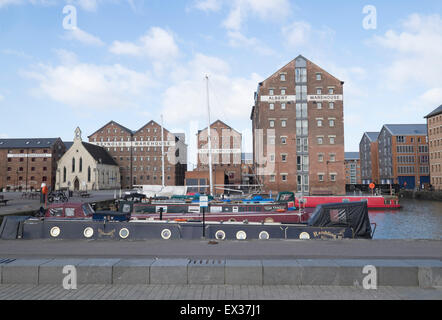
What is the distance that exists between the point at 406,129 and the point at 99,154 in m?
98.1

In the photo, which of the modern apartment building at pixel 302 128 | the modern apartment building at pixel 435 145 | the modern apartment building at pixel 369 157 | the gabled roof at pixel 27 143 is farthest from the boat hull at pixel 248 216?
the modern apartment building at pixel 369 157

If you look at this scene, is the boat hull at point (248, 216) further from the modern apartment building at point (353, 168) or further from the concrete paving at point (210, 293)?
the modern apartment building at point (353, 168)

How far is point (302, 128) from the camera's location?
6291 centimetres

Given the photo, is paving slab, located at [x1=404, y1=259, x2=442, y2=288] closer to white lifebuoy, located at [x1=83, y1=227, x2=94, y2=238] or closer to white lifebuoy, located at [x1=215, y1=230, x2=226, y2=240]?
white lifebuoy, located at [x1=215, y1=230, x2=226, y2=240]

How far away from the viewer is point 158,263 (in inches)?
335

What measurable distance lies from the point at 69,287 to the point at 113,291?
130 cm

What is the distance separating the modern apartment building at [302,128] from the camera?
61750 mm

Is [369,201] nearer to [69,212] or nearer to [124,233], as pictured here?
[124,233]

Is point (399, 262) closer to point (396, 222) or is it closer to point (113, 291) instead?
point (113, 291)

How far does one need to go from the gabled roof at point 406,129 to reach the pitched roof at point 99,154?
9068cm

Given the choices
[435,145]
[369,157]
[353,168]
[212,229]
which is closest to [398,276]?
[212,229]

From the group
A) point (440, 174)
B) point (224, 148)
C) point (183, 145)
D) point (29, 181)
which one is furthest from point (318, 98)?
point (29, 181)

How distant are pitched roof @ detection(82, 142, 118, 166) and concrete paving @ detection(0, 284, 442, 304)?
84310 millimetres

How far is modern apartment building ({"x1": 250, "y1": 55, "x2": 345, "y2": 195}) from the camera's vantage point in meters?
61.8
